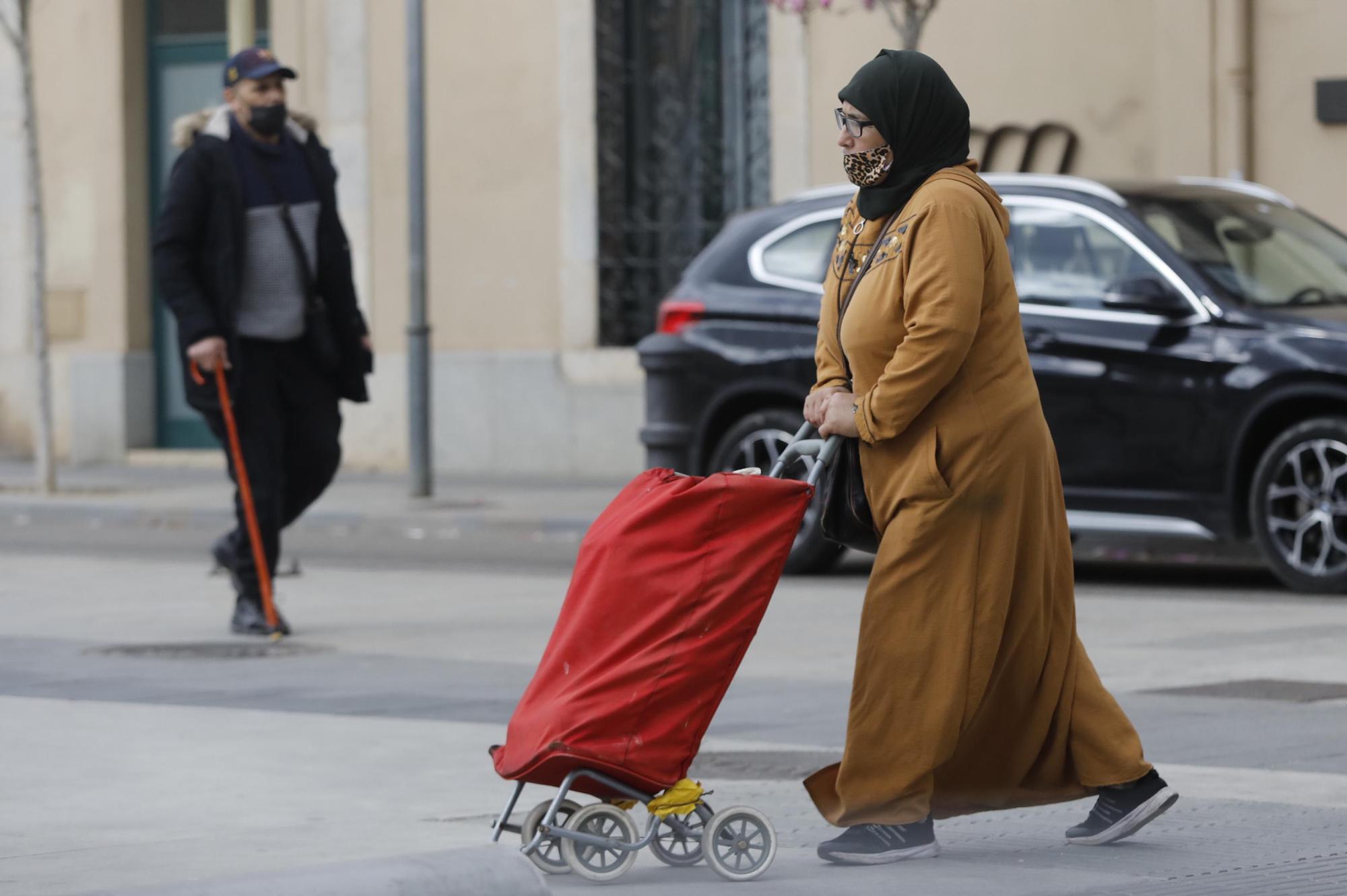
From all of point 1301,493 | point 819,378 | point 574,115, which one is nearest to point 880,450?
point 819,378

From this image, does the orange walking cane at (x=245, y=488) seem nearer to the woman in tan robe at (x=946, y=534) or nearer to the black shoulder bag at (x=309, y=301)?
the black shoulder bag at (x=309, y=301)

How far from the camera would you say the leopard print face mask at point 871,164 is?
5.59 meters

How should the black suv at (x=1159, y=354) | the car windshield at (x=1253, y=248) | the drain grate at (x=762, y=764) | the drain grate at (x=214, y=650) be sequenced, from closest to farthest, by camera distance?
the drain grate at (x=762, y=764)
the drain grate at (x=214, y=650)
the black suv at (x=1159, y=354)
the car windshield at (x=1253, y=248)

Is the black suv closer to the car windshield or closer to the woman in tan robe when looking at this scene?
the car windshield

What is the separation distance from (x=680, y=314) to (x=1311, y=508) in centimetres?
315

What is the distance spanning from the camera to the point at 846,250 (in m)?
5.75

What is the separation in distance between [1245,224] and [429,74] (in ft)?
31.8

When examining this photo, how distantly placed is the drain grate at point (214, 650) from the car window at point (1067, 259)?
3.72m

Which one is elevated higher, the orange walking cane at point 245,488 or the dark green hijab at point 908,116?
the dark green hijab at point 908,116

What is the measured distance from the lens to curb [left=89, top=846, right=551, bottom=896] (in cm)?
416

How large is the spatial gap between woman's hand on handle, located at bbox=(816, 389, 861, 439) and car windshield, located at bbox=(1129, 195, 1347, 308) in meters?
6.14

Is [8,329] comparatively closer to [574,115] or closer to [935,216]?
[574,115]

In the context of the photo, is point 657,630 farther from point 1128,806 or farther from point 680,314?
point 680,314

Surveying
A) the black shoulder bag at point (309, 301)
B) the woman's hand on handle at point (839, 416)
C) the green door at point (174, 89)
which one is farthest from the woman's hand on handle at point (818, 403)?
the green door at point (174, 89)
